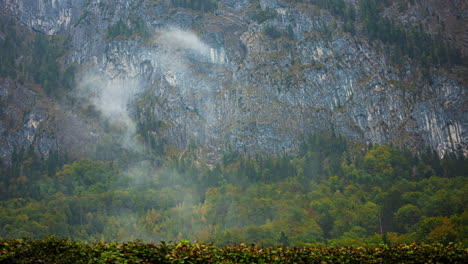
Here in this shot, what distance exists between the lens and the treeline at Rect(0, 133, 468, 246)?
115 m

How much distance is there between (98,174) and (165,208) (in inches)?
1831

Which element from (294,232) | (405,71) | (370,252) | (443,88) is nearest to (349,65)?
(405,71)

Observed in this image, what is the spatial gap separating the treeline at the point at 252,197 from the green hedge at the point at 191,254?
75.5m

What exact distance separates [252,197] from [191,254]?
436ft

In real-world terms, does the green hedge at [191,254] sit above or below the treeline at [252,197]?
below

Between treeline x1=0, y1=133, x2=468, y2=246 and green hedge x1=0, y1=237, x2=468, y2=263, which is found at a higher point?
treeline x1=0, y1=133, x2=468, y2=246

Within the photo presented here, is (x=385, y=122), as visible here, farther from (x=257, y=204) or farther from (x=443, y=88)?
(x=257, y=204)

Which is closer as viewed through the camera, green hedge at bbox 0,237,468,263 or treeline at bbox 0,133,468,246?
green hedge at bbox 0,237,468,263

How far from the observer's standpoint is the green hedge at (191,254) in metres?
17.4

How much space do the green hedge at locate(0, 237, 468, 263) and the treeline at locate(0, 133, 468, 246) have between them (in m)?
75.5

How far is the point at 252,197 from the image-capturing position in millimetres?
150375

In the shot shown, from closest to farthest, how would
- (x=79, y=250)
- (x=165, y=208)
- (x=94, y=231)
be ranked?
(x=79, y=250) → (x=94, y=231) → (x=165, y=208)

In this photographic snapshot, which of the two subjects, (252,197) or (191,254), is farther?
(252,197)

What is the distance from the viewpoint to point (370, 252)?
23.6 meters
